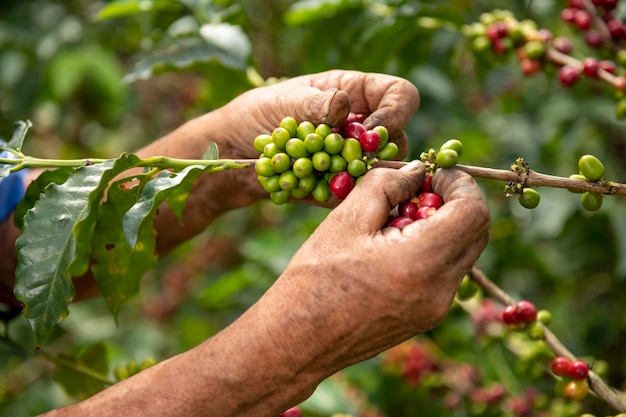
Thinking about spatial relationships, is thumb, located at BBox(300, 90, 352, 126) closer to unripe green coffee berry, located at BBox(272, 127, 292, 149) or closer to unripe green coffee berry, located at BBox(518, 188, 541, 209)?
unripe green coffee berry, located at BBox(272, 127, 292, 149)

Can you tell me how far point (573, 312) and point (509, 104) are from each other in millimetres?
1239

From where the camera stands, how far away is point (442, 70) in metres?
3.34

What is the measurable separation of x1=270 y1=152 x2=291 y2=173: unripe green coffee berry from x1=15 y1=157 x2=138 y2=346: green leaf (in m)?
0.34

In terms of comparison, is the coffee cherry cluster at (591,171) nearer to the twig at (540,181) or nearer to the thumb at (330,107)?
the twig at (540,181)

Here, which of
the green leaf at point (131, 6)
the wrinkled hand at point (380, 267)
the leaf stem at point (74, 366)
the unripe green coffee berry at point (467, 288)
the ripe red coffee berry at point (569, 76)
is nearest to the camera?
the wrinkled hand at point (380, 267)

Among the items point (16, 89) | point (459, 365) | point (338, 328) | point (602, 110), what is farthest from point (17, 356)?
point (602, 110)

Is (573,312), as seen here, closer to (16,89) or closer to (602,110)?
(602,110)

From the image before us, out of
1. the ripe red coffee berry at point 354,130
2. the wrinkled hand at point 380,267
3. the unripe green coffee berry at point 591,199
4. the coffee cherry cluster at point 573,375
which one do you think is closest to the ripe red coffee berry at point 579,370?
the coffee cherry cluster at point 573,375

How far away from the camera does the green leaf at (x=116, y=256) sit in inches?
67.3

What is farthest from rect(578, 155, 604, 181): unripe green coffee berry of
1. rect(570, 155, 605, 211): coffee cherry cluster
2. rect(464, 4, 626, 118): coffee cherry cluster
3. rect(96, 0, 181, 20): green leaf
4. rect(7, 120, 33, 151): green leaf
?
rect(96, 0, 181, 20): green leaf

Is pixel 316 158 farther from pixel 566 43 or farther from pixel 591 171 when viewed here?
pixel 566 43

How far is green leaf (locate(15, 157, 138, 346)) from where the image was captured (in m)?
1.50

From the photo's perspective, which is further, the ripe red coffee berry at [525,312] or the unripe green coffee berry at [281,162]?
the ripe red coffee berry at [525,312]

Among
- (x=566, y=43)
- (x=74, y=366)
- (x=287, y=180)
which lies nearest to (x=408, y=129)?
(x=566, y=43)
